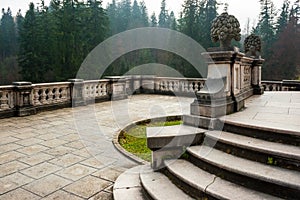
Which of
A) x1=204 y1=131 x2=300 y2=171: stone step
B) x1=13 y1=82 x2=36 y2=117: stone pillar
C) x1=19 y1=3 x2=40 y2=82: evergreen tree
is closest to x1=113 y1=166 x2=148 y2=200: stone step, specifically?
x1=204 y1=131 x2=300 y2=171: stone step

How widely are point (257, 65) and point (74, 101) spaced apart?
5.91 m

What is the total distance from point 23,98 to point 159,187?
5776 millimetres

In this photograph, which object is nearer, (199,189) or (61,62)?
(199,189)

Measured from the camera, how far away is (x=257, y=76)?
6773mm

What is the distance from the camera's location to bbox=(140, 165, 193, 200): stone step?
2505mm

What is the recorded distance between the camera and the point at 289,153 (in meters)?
2.40

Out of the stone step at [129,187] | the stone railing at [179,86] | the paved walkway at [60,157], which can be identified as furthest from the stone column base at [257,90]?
the stone step at [129,187]

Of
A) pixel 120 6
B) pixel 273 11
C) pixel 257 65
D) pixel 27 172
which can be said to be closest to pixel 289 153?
pixel 27 172

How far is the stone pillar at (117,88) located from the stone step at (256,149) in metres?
7.20

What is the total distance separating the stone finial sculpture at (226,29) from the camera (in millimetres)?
3821

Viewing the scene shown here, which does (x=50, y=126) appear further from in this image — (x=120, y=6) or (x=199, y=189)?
(x=120, y=6)

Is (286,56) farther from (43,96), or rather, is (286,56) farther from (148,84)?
(43,96)

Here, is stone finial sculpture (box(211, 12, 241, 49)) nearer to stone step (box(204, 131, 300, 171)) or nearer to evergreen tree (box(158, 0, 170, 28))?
stone step (box(204, 131, 300, 171))

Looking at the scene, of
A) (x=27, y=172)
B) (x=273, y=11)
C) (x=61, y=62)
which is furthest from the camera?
(x=273, y=11)
